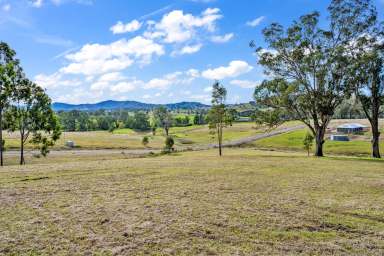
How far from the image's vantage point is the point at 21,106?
42938mm

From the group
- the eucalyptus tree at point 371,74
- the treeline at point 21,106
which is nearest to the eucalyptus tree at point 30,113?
the treeline at point 21,106

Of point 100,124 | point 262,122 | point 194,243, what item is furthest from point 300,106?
point 100,124

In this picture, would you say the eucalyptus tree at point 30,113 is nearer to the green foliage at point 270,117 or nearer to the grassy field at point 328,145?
the green foliage at point 270,117

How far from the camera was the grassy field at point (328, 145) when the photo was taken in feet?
233

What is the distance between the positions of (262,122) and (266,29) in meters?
11.6

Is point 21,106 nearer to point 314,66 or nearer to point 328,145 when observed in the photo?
point 314,66

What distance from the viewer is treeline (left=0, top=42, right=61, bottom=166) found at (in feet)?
124

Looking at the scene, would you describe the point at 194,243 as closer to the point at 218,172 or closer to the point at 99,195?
the point at 99,195

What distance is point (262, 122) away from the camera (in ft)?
136

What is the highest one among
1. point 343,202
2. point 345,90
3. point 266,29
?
point 266,29

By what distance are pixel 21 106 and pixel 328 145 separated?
69.9 m

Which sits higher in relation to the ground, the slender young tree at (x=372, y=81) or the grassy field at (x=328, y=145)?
the slender young tree at (x=372, y=81)

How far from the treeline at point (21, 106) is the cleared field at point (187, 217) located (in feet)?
79.5

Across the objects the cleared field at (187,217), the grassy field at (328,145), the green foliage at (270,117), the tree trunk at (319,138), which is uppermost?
the green foliage at (270,117)
